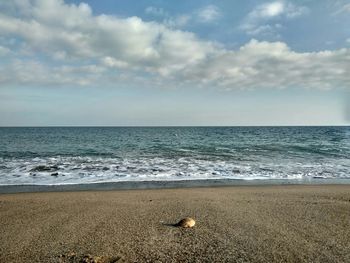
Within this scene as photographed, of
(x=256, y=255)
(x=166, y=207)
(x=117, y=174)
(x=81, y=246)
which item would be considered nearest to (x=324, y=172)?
(x=117, y=174)

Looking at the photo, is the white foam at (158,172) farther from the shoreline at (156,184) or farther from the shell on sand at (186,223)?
the shell on sand at (186,223)

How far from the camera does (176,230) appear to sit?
4984 mm

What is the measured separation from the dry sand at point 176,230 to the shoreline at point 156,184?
2.79 meters

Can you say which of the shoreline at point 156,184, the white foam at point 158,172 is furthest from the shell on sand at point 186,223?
the white foam at point 158,172

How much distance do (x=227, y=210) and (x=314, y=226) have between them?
1677 millimetres

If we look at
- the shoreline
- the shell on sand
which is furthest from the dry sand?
the shoreline

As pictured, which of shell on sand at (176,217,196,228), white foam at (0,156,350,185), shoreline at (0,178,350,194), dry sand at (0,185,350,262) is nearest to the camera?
dry sand at (0,185,350,262)

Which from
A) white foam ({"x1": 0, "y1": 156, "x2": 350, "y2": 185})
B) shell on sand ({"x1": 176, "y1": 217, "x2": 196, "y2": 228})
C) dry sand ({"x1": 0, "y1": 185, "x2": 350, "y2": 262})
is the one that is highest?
shell on sand ({"x1": 176, "y1": 217, "x2": 196, "y2": 228})

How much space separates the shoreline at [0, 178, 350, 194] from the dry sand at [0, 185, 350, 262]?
279 centimetres

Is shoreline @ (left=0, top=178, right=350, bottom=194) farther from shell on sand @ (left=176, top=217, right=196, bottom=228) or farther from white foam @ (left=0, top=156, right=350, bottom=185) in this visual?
shell on sand @ (left=176, top=217, right=196, bottom=228)

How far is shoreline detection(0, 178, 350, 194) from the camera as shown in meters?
10.3

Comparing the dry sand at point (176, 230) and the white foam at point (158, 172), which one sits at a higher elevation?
the dry sand at point (176, 230)

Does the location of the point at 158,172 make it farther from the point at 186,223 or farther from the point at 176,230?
the point at 176,230

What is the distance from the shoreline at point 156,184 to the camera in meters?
10.3
